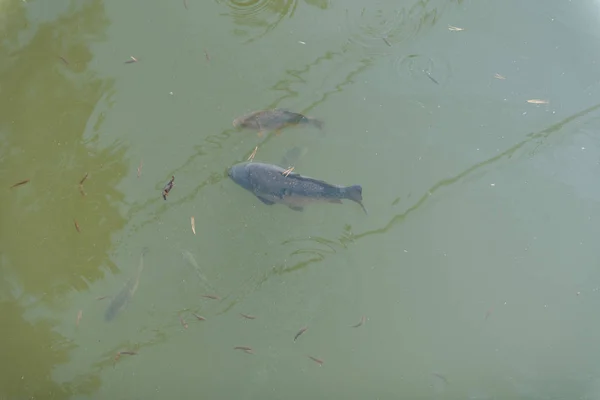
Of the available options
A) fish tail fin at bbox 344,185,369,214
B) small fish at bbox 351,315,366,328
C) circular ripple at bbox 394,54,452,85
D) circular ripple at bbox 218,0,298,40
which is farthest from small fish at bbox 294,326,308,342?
circular ripple at bbox 218,0,298,40

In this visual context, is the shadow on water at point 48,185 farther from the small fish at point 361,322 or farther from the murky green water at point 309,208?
the small fish at point 361,322

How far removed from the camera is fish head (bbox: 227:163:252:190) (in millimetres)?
2194

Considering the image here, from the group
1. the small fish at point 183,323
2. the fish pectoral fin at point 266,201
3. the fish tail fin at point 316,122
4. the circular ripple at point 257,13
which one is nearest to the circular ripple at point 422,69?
the fish tail fin at point 316,122

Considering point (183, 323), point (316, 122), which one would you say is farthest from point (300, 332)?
point (316, 122)

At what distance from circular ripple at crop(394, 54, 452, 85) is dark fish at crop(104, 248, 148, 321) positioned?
153cm

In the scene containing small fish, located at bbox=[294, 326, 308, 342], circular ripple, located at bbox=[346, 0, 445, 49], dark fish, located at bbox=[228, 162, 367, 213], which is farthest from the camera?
circular ripple, located at bbox=[346, 0, 445, 49]

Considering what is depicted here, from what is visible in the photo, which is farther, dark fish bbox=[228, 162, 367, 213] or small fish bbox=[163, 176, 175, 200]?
small fish bbox=[163, 176, 175, 200]

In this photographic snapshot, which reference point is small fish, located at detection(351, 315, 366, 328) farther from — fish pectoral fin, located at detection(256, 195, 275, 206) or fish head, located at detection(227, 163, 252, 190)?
fish head, located at detection(227, 163, 252, 190)

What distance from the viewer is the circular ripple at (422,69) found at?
92.0 inches

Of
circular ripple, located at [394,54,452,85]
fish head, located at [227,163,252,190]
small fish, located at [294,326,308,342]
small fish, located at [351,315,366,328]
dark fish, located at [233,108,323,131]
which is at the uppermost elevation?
circular ripple, located at [394,54,452,85]

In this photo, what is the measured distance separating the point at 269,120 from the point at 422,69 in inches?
29.8

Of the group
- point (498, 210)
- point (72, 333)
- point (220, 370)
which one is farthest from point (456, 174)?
point (72, 333)

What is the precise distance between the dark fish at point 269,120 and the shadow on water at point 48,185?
1.97 feet

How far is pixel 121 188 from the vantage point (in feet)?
7.63
